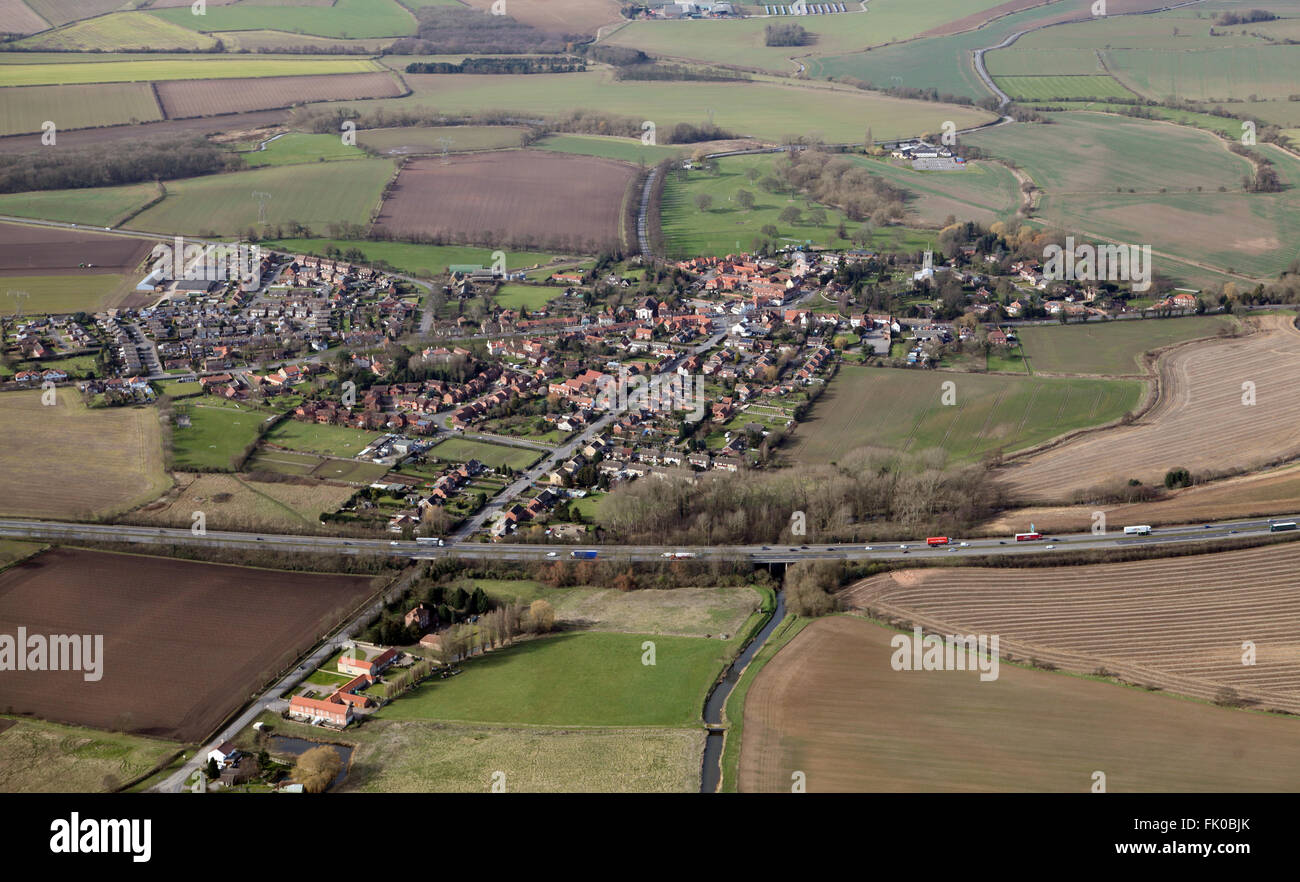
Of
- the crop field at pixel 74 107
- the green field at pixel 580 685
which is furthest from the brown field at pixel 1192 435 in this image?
the crop field at pixel 74 107

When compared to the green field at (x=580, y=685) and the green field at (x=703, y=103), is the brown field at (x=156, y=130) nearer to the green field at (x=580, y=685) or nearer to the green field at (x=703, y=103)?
the green field at (x=703, y=103)

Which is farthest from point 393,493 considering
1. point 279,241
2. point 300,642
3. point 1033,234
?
point 1033,234

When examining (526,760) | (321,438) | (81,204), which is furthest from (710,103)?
(526,760)

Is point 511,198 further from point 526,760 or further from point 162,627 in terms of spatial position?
point 526,760

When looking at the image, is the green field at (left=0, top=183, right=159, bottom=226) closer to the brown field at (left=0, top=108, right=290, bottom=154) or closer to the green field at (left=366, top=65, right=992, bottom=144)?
the brown field at (left=0, top=108, right=290, bottom=154)

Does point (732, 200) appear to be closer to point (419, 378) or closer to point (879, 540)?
point (419, 378)
